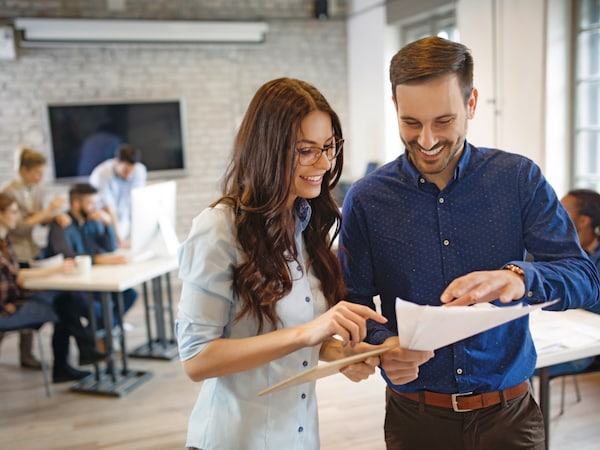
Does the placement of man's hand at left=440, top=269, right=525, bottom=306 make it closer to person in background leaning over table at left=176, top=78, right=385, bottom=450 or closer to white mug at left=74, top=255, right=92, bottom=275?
person in background leaning over table at left=176, top=78, right=385, bottom=450

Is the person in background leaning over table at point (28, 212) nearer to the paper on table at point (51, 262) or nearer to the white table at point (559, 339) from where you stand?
the paper on table at point (51, 262)

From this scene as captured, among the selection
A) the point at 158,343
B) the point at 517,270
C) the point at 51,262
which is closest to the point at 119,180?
the point at 158,343

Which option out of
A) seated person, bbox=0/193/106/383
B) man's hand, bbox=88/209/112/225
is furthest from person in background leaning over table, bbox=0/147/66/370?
seated person, bbox=0/193/106/383

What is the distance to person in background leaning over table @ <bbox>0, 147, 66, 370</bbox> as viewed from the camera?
4.37 metres

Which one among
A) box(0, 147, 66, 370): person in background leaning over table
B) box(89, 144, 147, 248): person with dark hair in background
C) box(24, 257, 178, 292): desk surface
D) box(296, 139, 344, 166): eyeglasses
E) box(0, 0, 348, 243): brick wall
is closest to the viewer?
box(296, 139, 344, 166): eyeglasses

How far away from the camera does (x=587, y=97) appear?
13.8ft

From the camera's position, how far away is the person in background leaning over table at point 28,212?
4371 millimetres

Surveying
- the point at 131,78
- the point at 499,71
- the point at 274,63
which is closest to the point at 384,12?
the point at 274,63

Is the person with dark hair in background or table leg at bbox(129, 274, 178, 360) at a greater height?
the person with dark hair in background

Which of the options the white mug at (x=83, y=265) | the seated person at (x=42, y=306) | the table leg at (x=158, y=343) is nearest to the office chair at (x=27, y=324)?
the seated person at (x=42, y=306)

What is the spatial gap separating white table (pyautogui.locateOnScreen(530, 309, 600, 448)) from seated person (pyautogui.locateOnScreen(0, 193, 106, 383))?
2771 millimetres

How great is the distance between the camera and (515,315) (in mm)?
1054

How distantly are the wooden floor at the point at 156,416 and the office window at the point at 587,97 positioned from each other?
4.73 feet

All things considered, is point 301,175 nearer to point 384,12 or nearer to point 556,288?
point 556,288
